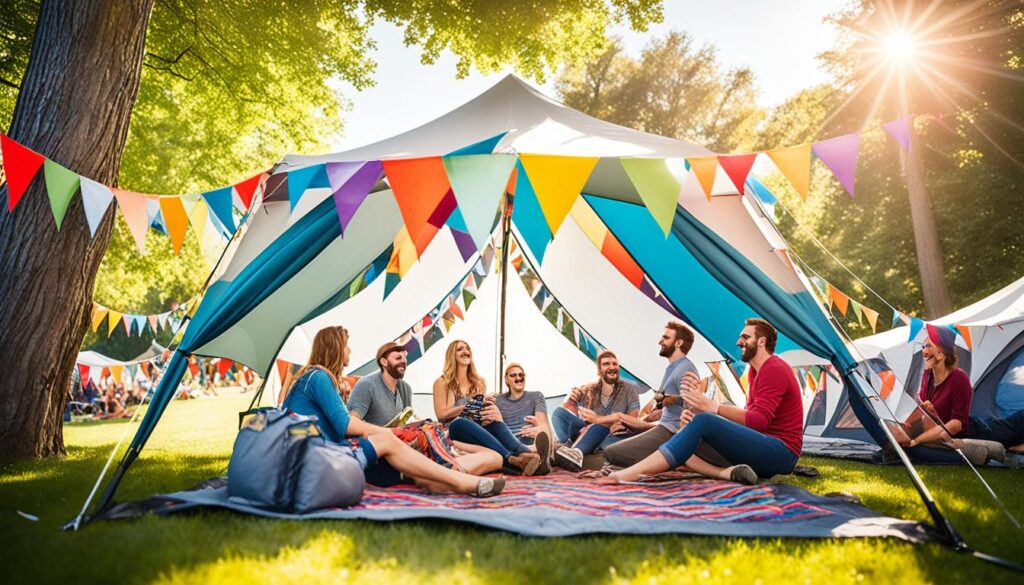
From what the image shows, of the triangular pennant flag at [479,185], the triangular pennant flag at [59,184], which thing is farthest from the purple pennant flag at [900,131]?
the triangular pennant flag at [59,184]

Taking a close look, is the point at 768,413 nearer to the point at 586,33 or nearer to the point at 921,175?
the point at 586,33

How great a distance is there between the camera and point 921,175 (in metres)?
11.3

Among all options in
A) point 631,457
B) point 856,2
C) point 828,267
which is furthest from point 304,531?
point 828,267

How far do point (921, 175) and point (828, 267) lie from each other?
201 inches

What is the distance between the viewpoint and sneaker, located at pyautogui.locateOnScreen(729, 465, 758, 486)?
3.75 metres

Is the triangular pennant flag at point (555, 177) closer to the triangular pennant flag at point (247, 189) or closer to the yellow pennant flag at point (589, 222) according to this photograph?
the triangular pennant flag at point (247, 189)

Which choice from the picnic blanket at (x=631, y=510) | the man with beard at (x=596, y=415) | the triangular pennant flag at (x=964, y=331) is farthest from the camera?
the triangular pennant flag at (x=964, y=331)

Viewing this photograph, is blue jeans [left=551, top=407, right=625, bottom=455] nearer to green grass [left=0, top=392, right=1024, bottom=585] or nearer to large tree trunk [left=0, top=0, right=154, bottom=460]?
green grass [left=0, top=392, right=1024, bottom=585]

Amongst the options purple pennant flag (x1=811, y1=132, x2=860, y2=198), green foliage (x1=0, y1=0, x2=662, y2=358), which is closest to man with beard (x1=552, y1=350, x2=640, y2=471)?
purple pennant flag (x1=811, y1=132, x2=860, y2=198)

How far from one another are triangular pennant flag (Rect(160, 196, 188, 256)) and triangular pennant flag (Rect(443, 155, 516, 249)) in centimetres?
158

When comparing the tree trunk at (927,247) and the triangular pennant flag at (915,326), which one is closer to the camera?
the triangular pennant flag at (915,326)

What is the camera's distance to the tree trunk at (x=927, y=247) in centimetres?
1084

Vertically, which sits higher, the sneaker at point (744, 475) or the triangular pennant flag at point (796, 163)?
the triangular pennant flag at point (796, 163)

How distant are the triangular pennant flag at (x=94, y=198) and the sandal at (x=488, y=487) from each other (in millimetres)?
2476
